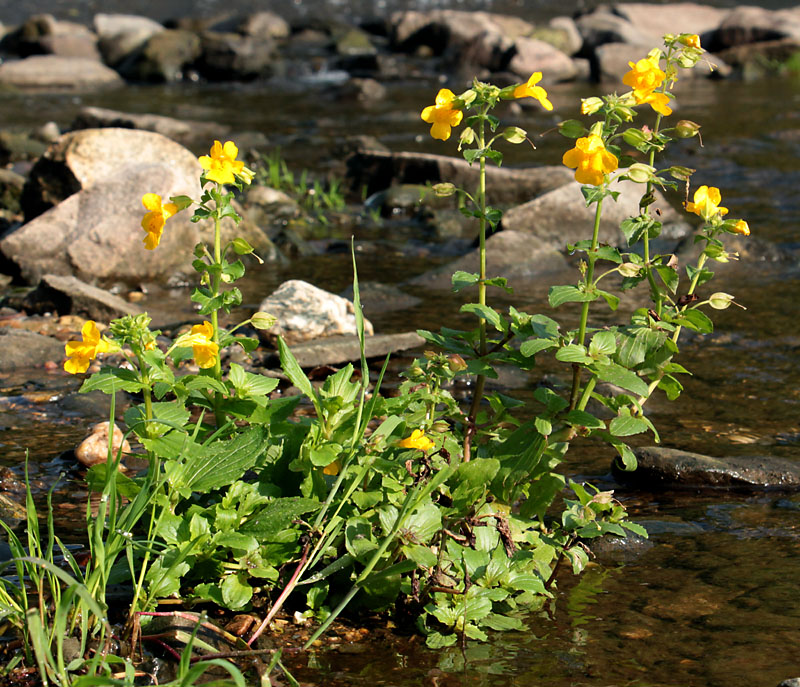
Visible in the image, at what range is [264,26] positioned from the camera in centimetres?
2116

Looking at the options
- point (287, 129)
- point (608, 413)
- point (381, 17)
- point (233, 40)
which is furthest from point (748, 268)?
point (381, 17)

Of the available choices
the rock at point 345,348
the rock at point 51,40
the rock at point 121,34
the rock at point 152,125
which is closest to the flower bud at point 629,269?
the rock at point 345,348

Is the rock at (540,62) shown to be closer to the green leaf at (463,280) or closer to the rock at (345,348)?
the rock at (345,348)

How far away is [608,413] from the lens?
444 centimetres

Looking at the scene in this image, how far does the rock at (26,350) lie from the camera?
17.1 ft

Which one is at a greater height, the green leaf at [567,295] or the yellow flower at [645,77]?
the yellow flower at [645,77]

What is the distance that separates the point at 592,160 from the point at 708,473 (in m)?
1.67

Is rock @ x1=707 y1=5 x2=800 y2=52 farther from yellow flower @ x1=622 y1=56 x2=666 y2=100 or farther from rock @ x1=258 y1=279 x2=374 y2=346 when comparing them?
yellow flower @ x1=622 y1=56 x2=666 y2=100

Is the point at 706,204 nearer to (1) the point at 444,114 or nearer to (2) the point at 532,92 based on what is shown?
(2) the point at 532,92

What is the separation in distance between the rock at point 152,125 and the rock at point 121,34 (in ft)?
23.8

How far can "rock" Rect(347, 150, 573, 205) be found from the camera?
9.03m

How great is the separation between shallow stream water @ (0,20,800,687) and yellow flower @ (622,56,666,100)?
4.47ft

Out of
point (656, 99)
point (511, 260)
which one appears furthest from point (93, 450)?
point (511, 260)

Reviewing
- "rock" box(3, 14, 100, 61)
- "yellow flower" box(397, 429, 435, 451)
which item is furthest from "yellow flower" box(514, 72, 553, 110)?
"rock" box(3, 14, 100, 61)
